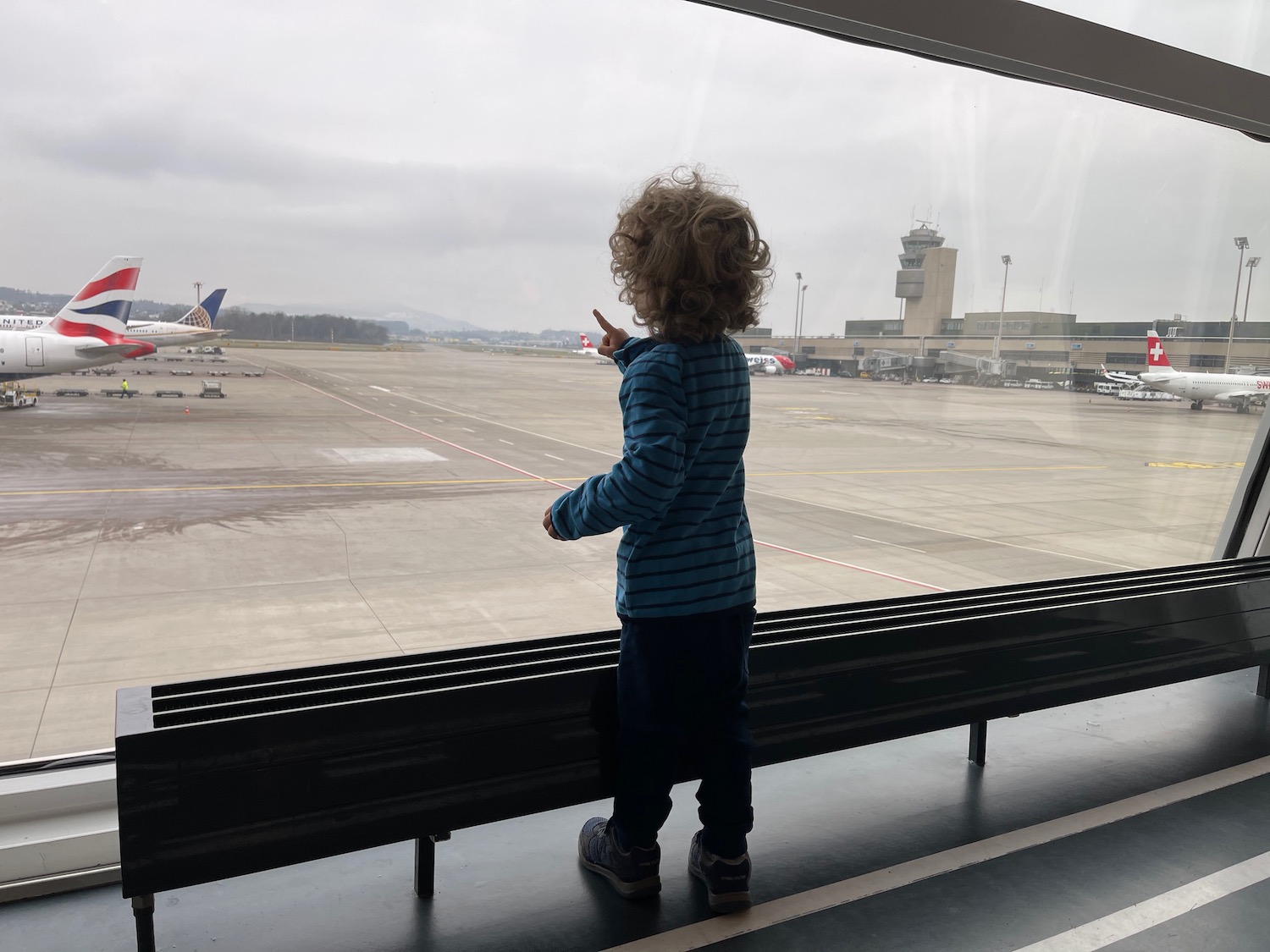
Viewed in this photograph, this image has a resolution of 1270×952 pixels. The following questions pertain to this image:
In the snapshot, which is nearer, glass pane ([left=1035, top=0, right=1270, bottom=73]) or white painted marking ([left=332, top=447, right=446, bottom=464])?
glass pane ([left=1035, top=0, right=1270, bottom=73])

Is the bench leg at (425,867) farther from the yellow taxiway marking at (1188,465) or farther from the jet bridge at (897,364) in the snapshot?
the yellow taxiway marking at (1188,465)

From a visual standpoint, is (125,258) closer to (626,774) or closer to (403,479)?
(403,479)

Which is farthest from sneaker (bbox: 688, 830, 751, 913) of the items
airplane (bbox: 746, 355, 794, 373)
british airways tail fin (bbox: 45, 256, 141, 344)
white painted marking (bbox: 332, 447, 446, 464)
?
white painted marking (bbox: 332, 447, 446, 464)

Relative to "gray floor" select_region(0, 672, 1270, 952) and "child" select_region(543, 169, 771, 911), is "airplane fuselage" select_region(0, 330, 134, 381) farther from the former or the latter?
"child" select_region(543, 169, 771, 911)

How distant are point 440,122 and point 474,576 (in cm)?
188

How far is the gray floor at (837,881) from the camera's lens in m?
2.05

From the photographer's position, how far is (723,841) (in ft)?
6.98

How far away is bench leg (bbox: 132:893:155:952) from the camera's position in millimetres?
1761

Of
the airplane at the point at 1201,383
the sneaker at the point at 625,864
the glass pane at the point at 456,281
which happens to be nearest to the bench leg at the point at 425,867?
the sneaker at the point at 625,864

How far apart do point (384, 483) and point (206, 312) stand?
1.47m

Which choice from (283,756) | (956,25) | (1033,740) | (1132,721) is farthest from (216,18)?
(1132,721)

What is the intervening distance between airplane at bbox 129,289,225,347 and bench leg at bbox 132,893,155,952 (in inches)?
62.6

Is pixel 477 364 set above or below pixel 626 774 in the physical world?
above

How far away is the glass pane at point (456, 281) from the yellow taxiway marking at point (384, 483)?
0.02 meters
